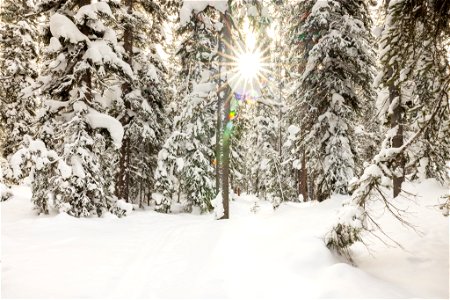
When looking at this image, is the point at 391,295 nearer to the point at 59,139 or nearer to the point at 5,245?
the point at 5,245

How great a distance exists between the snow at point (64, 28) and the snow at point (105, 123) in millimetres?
2571

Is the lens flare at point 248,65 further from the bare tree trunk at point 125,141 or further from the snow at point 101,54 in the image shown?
the bare tree trunk at point 125,141

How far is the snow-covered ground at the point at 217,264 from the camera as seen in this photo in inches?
195

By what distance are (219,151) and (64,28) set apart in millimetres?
10352

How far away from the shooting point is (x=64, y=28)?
10.6 metres

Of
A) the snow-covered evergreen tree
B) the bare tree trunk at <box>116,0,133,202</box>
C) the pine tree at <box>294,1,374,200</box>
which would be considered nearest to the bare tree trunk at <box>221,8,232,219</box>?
the pine tree at <box>294,1,374,200</box>

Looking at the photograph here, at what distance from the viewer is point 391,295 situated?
180 inches

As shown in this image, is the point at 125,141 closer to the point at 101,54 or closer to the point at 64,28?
the point at 101,54

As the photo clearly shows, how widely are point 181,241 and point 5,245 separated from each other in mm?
4128

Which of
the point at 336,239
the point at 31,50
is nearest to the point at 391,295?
the point at 336,239

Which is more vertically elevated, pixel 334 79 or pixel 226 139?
pixel 334 79

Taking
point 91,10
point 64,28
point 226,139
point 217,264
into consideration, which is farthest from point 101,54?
point 217,264

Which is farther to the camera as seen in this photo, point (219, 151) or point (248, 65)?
point (219, 151)

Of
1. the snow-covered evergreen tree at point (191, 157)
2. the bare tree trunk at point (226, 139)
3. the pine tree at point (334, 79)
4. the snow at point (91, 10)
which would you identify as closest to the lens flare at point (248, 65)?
the bare tree trunk at point (226, 139)
